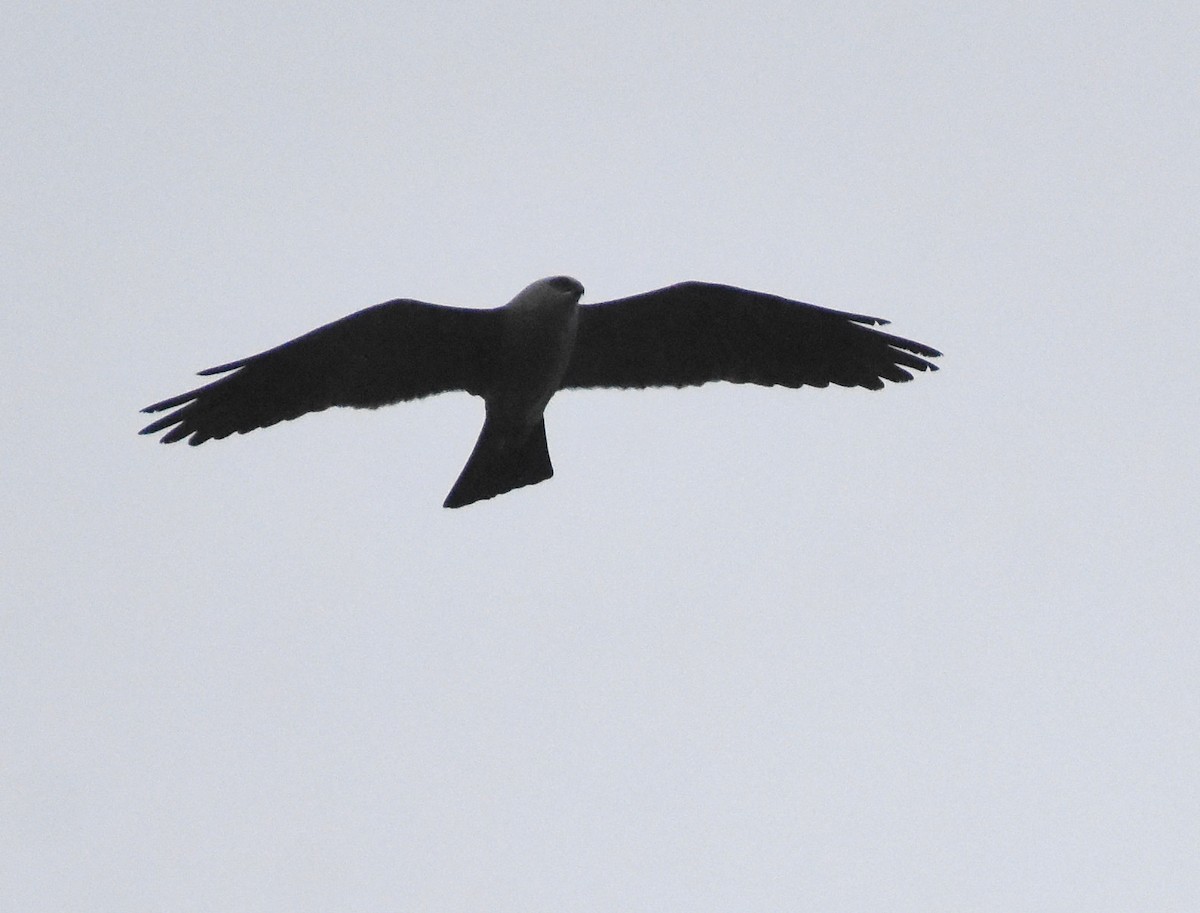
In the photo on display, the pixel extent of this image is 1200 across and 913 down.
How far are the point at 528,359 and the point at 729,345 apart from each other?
134 cm

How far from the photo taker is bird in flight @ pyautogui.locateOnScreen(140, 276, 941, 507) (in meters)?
8.48

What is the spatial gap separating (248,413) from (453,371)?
121 centimetres

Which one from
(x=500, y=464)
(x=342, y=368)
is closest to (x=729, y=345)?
(x=500, y=464)

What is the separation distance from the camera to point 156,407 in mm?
8211

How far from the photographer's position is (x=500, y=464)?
29.9 ft

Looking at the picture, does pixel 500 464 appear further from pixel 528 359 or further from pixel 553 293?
pixel 553 293

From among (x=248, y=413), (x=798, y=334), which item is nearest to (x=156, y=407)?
(x=248, y=413)

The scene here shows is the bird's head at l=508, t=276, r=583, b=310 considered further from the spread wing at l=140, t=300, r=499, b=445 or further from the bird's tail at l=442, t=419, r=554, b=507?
the bird's tail at l=442, t=419, r=554, b=507

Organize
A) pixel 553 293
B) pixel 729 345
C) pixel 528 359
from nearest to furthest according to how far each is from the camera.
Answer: pixel 553 293
pixel 528 359
pixel 729 345

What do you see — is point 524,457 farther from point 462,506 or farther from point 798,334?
point 798,334

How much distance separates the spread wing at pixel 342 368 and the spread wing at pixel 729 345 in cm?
76

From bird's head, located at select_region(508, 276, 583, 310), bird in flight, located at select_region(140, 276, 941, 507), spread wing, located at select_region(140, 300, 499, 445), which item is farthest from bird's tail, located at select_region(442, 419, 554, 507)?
bird's head, located at select_region(508, 276, 583, 310)

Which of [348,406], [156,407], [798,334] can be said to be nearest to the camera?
[156,407]

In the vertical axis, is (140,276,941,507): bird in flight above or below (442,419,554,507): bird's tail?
above
